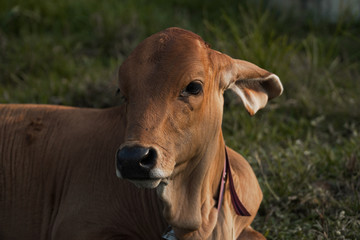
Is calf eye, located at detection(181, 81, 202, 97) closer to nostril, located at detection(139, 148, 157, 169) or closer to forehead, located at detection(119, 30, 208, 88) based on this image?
forehead, located at detection(119, 30, 208, 88)

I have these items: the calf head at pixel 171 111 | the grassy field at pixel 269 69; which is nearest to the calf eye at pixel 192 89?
the calf head at pixel 171 111

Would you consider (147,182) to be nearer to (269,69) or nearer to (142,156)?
(142,156)

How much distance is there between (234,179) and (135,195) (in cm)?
55

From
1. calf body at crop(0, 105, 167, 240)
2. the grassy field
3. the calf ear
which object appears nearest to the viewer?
the calf ear

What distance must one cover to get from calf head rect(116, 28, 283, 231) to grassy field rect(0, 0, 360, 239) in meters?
0.86

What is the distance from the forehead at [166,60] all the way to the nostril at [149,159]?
0.33 m

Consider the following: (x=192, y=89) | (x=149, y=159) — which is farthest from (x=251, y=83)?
(x=149, y=159)

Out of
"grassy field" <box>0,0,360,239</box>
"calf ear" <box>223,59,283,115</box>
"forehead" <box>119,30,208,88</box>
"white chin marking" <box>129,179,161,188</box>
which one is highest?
"forehead" <box>119,30,208,88</box>

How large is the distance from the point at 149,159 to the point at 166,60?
0.47m

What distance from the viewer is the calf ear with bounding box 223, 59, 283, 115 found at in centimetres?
295

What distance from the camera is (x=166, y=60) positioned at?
2645 millimetres

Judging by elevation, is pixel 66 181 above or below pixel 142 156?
below

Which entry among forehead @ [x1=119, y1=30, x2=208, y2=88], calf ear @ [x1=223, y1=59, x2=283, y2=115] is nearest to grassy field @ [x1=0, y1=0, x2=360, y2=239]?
calf ear @ [x1=223, y1=59, x2=283, y2=115]

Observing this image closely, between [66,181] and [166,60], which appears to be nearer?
[166,60]
